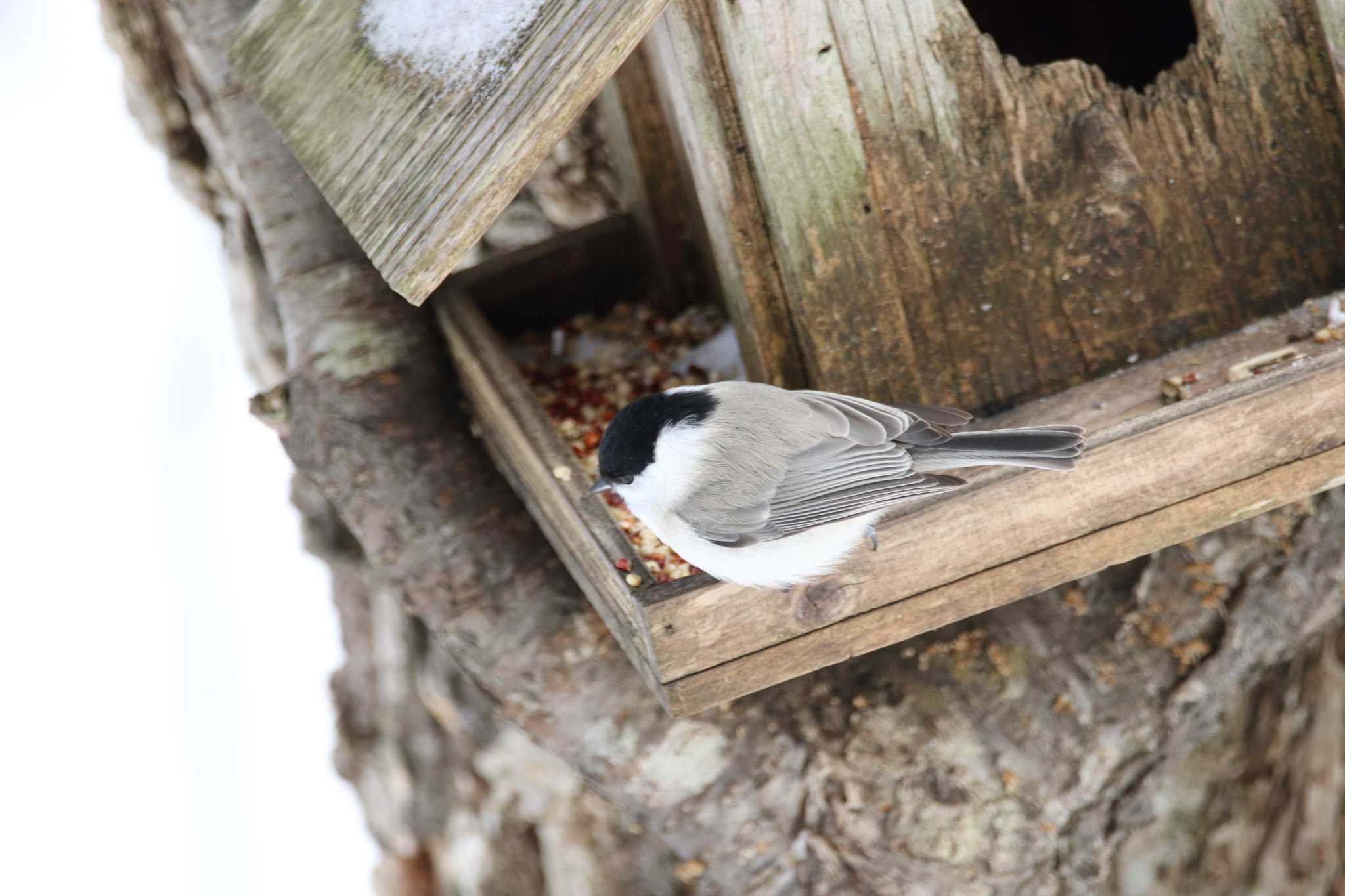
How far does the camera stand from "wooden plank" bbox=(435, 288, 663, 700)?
1.17m

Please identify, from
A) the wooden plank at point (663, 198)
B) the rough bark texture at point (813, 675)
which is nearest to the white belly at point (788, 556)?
the rough bark texture at point (813, 675)

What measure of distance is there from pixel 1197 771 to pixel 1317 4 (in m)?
1.23

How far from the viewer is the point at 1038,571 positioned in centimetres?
116

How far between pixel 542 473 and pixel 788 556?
14.4 inches

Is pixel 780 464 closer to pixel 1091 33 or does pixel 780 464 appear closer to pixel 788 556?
pixel 788 556

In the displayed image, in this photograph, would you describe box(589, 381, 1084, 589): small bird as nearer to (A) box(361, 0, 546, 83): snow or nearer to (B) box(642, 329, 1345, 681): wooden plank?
(B) box(642, 329, 1345, 681): wooden plank

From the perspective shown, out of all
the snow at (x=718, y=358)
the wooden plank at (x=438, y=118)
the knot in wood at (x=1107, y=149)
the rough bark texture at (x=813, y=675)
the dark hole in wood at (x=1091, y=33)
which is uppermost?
the dark hole in wood at (x=1091, y=33)

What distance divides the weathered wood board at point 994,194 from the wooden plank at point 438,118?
0.36 meters

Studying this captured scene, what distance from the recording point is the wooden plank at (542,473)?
1174mm

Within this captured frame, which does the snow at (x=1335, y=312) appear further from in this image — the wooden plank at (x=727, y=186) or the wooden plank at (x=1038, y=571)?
the wooden plank at (x=727, y=186)

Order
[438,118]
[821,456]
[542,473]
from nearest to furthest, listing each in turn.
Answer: [438,118]
[821,456]
[542,473]

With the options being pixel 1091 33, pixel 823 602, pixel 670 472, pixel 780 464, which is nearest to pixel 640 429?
pixel 670 472

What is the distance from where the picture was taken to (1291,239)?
1.44 metres

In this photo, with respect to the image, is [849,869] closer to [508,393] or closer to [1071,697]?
[1071,697]
